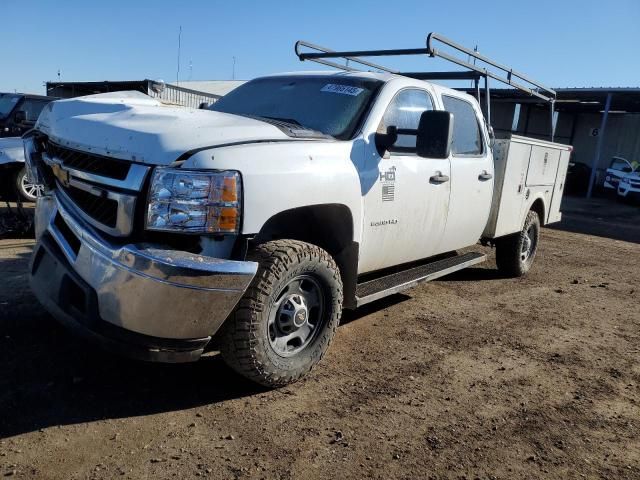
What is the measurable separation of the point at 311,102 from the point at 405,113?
2.37 ft

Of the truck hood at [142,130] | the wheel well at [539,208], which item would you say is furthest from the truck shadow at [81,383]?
the wheel well at [539,208]

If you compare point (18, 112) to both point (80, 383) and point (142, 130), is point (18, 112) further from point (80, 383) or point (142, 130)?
point (142, 130)

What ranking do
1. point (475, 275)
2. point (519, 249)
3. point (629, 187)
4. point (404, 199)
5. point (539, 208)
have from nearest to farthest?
point (404, 199)
point (519, 249)
point (475, 275)
point (539, 208)
point (629, 187)

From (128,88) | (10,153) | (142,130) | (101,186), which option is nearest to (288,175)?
(142,130)

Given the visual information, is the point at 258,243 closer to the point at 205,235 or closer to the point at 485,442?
the point at 205,235

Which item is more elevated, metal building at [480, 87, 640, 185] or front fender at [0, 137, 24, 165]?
metal building at [480, 87, 640, 185]

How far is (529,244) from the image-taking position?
23.2 feet

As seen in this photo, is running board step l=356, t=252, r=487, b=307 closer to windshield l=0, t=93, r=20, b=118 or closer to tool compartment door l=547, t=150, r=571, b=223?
tool compartment door l=547, t=150, r=571, b=223

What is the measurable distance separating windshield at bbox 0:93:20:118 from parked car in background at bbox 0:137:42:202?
3.01 meters

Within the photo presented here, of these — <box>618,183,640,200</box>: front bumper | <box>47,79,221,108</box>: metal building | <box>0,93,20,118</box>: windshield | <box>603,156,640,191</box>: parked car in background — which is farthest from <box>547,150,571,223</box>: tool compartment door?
<box>603,156,640,191</box>: parked car in background

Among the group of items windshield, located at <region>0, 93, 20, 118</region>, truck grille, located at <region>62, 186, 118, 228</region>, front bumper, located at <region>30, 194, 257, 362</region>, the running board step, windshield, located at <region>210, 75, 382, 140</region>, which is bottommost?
the running board step

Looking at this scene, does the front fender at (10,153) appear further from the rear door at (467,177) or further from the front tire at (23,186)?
the rear door at (467,177)

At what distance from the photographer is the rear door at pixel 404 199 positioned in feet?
12.7

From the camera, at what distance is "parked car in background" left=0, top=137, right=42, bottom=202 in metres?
8.05
